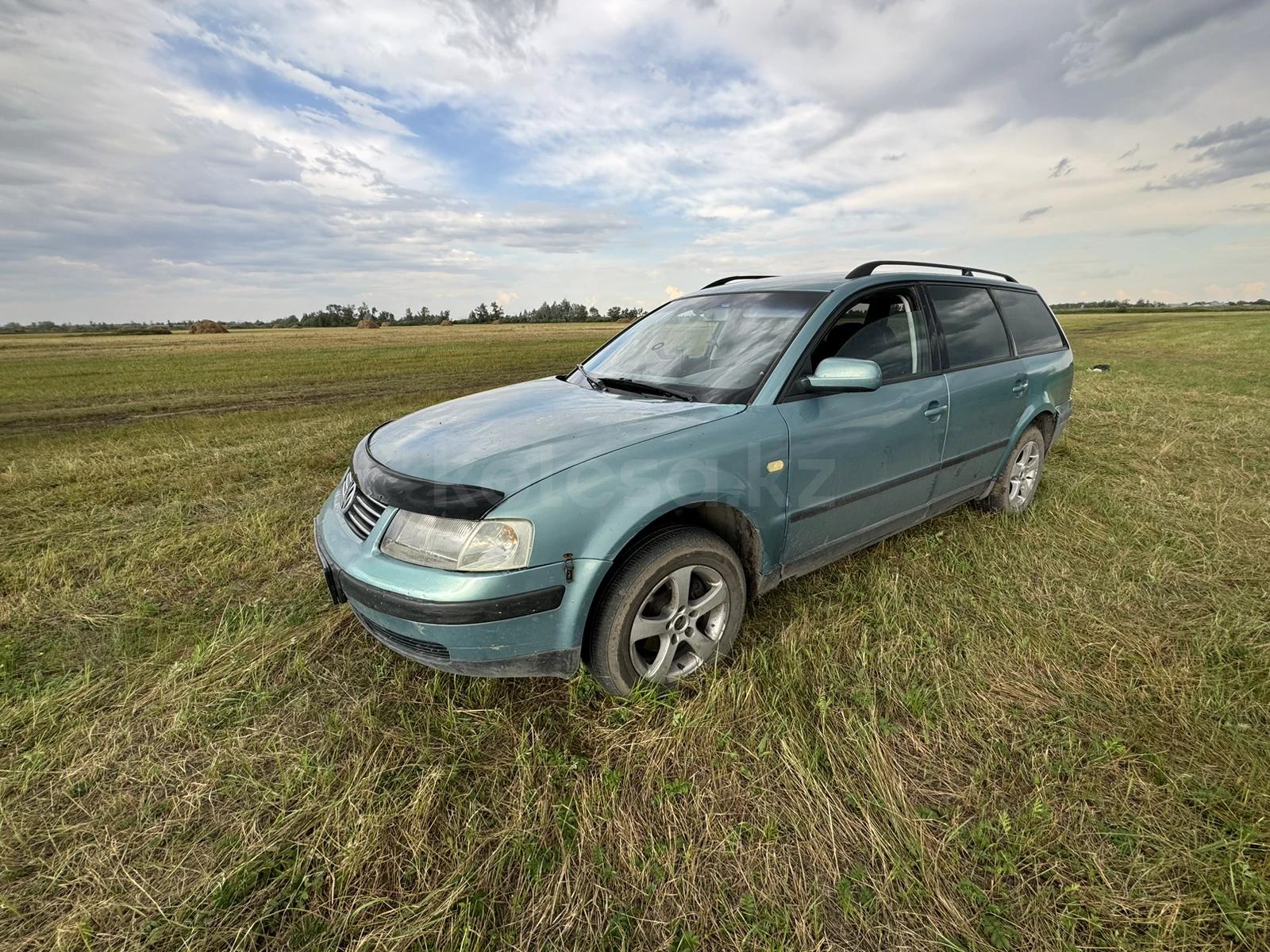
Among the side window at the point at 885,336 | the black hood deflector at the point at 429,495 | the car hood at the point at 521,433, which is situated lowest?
the black hood deflector at the point at 429,495

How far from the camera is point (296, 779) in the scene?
1.87m

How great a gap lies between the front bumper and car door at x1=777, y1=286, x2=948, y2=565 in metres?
1.08

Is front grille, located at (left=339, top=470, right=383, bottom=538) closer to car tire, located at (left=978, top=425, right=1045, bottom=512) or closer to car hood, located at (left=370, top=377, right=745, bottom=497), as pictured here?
car hood, located at (left=370, top=377, right=745, bottom=497)

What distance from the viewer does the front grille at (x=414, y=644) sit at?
196 cm

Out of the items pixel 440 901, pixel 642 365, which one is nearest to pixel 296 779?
pixel 440 901

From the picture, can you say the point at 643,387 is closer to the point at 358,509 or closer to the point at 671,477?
the point at 671,477

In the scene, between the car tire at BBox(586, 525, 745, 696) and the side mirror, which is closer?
the car tire at BBox(586, 525, 745, 696)

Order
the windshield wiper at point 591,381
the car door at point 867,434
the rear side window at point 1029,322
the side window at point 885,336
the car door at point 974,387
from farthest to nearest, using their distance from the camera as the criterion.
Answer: the rear side window at point 1029,322 < the car door at point 974,387 < the windshield wiper at point 591,381 < the side window at point 885,336 < the car door at point 867,434

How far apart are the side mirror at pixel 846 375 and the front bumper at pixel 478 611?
1.23 m

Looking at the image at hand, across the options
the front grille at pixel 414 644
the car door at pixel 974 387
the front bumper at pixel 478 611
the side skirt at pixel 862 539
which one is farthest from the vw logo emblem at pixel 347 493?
the car door at pixel 974 387

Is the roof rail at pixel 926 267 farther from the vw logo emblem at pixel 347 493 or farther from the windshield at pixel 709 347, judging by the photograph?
the vw logo emblem at pixel 347 493

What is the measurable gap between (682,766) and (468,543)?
1.03 meters

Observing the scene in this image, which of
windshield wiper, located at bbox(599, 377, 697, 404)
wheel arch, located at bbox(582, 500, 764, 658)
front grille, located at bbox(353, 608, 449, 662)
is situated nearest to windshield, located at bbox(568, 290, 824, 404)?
windshield wiper, located at bbox(599, 377, 697, 404)

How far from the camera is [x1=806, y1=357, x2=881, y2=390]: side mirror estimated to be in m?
2.37
